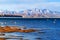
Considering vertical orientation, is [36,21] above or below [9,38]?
above

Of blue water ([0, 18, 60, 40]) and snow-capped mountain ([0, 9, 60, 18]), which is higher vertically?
snow-capped mountain ([0, 9, 60, 18])

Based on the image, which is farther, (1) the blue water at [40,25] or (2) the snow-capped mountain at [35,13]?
(1) the blue water at [40,25]

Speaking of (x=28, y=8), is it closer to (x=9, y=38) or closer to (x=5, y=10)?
(x=5, y=10)

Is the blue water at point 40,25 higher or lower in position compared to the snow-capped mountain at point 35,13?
lower

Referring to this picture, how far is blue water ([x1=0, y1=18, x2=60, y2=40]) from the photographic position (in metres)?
5.86

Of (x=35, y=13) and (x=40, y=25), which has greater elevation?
(x=35, y=13)

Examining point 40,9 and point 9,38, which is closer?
→ point 40,9

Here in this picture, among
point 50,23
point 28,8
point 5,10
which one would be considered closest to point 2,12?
point 5,10

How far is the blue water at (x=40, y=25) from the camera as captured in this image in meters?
5.86

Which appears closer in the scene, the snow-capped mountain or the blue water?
the snow-capped mountain

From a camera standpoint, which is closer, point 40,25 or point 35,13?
point 35,13

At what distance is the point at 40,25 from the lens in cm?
609

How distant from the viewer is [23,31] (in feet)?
20.8

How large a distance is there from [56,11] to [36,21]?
0.67 m
